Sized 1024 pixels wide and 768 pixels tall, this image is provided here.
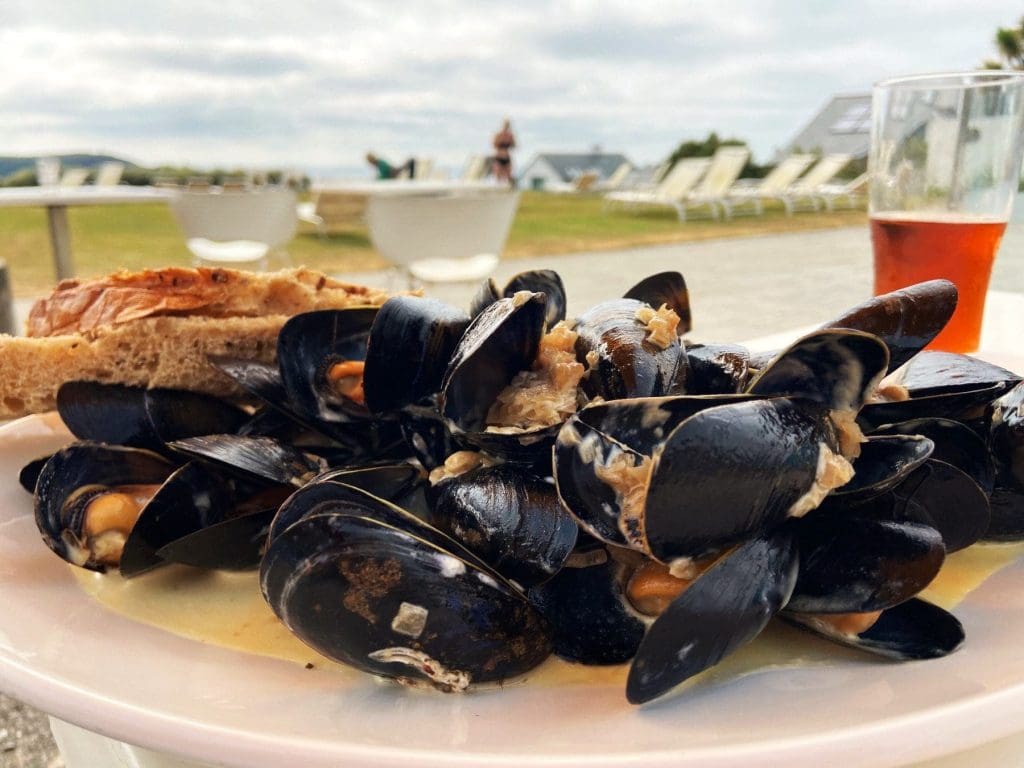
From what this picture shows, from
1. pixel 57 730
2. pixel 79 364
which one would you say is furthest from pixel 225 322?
pixel 57 730

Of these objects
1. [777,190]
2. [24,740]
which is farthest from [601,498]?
[777,190]

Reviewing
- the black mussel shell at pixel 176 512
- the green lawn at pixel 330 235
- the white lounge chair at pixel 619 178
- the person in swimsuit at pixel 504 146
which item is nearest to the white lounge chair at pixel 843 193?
the green lawn at pixel 330 235

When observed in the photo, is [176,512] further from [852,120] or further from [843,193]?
[852,120]

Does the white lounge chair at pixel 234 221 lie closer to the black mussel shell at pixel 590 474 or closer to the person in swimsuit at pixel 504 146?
the black mussel shell at pixel 590 474

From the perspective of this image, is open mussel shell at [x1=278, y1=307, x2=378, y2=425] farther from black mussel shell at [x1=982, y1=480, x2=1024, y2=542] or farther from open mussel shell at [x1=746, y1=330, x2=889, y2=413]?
black mussel shell at [x1=982, y1=480, x2=1024, y2=542]

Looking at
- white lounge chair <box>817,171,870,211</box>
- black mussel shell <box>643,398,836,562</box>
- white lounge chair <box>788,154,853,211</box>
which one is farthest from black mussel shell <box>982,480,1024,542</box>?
white lounge chair <box>788,154,853,211</box>

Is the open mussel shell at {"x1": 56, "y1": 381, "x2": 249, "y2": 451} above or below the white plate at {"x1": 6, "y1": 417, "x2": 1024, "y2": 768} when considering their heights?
above

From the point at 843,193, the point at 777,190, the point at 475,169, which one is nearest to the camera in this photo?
the point at 843,193

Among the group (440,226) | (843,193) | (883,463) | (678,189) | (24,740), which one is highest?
(883,463)
